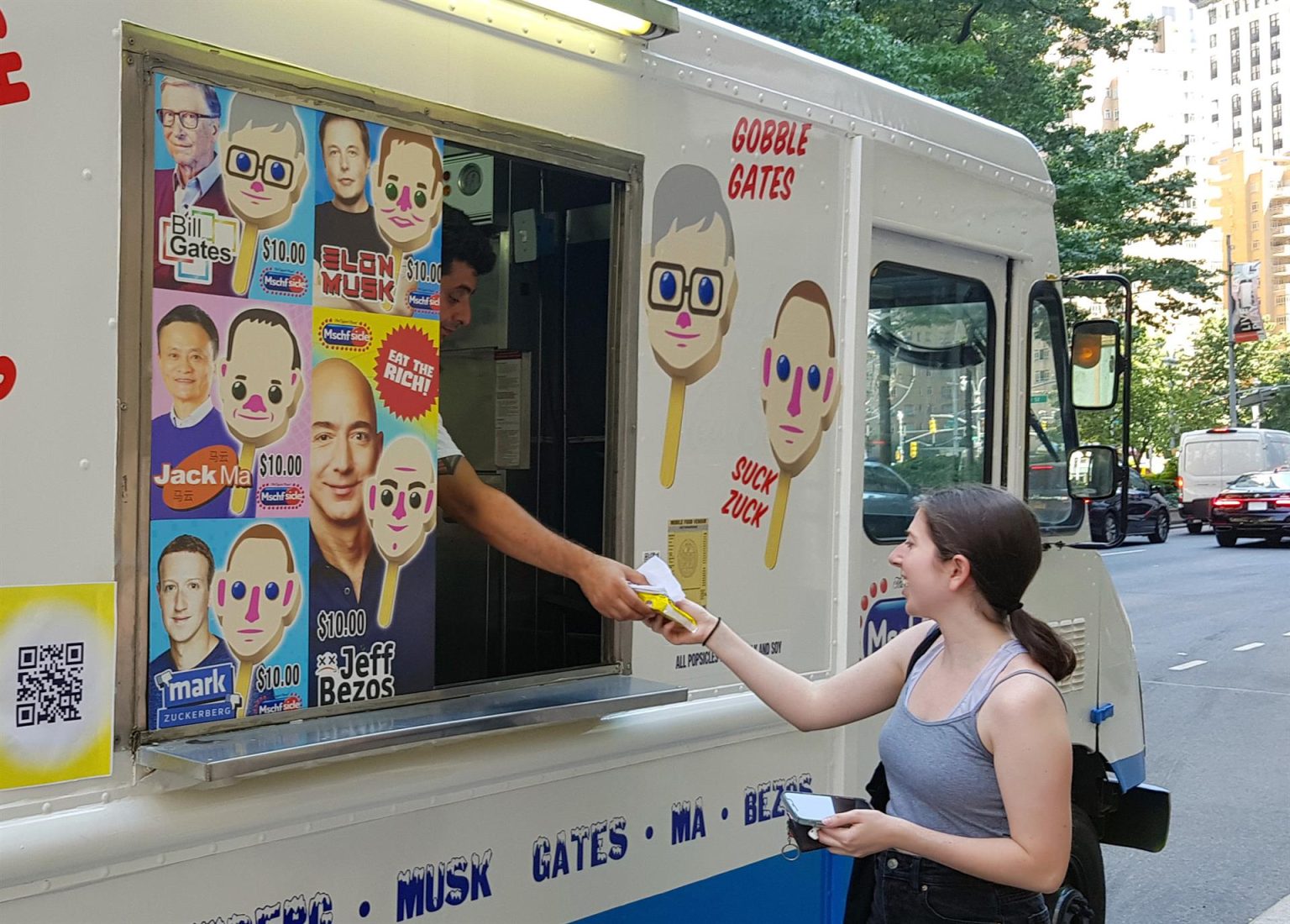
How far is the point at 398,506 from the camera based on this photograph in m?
2.34

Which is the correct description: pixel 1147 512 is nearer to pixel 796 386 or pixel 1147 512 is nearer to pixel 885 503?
pixel 885 503

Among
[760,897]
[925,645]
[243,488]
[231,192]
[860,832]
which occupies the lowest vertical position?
[760,897]

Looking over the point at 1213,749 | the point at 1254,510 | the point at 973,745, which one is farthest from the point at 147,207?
the point at 1254,510

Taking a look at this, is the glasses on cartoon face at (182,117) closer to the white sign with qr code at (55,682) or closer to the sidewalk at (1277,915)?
the white sign with qr code at (55,682)

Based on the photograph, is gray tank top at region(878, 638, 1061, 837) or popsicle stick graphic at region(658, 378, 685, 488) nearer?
gray tank top at region(878, 638, 1061, 837)

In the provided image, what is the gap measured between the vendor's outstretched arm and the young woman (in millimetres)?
598

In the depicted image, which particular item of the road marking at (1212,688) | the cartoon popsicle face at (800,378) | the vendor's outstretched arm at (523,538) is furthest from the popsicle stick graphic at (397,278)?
the road marking at (1212,688)

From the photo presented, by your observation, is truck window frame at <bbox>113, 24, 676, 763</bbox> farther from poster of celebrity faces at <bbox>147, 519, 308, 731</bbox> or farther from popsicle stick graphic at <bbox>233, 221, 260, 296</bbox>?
popsicle stick graphic at <bbox>233, 221, 260, 296</bbox>

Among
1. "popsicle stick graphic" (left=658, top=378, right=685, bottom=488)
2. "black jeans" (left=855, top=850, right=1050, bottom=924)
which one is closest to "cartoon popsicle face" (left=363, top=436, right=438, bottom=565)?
"popsicle stick graphic" (left=658, top=378, right=685, bottom=488)

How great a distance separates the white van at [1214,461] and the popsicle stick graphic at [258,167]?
99.7 ft

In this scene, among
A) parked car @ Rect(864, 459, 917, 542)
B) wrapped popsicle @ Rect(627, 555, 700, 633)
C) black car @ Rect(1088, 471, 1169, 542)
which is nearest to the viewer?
wrapped popsicle @ Rect(627, 555, 700, 633)

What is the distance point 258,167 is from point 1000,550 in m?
1.49

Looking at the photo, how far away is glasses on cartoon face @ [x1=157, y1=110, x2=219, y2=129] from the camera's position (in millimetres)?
1981

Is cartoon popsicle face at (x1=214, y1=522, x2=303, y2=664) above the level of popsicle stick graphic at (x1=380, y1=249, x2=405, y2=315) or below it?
below
